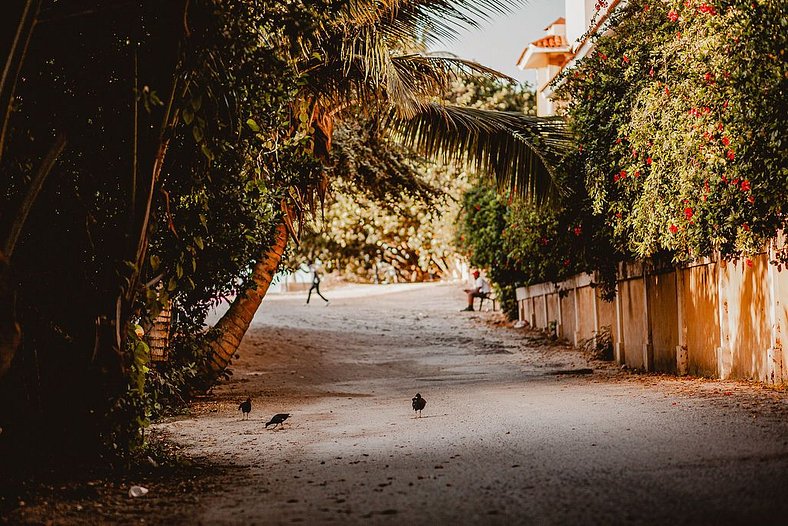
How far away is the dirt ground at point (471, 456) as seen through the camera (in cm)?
568

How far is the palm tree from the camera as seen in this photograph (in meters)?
13.3

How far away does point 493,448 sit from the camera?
26.7 ft

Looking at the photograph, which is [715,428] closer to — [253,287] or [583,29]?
[253,287]

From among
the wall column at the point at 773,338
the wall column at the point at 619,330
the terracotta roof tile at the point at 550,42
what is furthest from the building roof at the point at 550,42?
the wall column at the point at 773,338

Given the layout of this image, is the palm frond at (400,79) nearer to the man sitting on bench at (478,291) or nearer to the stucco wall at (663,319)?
the stucco wall at (663,319)

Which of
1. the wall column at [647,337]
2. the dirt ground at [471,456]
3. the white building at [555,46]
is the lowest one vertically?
the dirt ground at [471,456]

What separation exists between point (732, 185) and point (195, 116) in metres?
6.17

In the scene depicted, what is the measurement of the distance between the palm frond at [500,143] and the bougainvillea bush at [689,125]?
1.86 feet

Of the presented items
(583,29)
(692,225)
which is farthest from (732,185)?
(583,29)

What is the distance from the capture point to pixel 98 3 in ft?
25.2

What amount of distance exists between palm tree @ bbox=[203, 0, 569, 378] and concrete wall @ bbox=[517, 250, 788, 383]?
8.67 ft

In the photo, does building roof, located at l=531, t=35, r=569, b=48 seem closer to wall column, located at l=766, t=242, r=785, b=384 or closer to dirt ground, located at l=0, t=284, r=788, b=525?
dirt ground, located at l=0, t=284, r=788, b=525

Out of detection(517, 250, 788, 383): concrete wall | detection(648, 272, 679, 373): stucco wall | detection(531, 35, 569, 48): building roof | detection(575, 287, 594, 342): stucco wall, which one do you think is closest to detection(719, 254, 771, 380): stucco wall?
detection(517, 250, 788, 383): concrete wall

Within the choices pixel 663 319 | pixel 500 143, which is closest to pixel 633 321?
pixel 663 319
